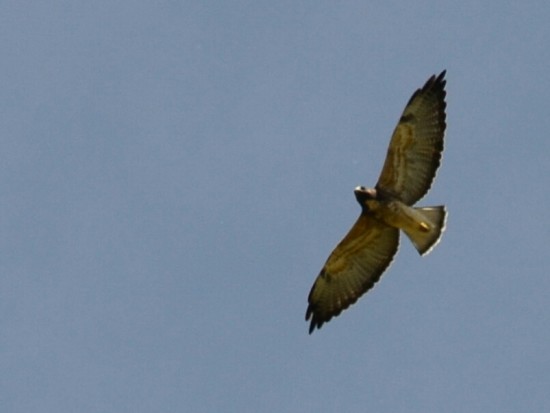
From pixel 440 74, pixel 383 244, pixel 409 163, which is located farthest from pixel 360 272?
pixel 440 74

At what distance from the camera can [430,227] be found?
2002 centimetres

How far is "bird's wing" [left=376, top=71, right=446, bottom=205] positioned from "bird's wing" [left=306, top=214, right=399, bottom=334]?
0.67 metres

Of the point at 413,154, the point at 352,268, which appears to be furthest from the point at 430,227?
the point at 352,268

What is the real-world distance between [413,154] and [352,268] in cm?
217

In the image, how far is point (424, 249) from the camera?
20047 millimetres

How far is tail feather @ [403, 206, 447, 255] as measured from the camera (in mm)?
19953

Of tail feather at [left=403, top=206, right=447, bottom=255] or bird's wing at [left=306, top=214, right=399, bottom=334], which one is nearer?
tail feather at [left=403, top=206, right=447, bottom=255]

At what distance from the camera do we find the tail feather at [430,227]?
65.5 ft

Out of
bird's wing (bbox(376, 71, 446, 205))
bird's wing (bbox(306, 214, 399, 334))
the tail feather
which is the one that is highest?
bird's wing (bbox(376, 71, 446, 205))

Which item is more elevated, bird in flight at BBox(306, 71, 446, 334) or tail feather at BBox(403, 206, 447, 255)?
bird in flight at BBox(306, 71, 446, 334)

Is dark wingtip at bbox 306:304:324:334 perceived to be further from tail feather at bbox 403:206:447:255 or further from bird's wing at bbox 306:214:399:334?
tail feather at bbox 403:206:447:255

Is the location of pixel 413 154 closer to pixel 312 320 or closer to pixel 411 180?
pixel 411 180

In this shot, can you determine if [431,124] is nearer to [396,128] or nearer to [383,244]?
[396,128]

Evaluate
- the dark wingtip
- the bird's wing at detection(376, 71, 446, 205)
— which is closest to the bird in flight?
the bird's wing at detection(376, 71, 446, 205)
